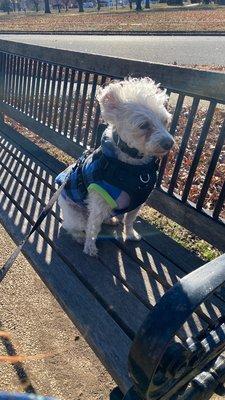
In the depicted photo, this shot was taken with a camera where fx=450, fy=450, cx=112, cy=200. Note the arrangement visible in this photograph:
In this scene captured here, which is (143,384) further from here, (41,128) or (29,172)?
(41,128)

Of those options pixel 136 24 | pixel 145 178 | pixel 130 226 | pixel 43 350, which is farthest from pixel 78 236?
pixel 136 24

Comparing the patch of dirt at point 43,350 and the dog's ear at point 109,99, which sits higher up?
the dog's ear at point 109,99

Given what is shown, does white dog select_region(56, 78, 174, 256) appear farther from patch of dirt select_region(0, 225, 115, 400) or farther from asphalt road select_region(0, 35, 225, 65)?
asphalt road select_region(0, 35, 225, 65)

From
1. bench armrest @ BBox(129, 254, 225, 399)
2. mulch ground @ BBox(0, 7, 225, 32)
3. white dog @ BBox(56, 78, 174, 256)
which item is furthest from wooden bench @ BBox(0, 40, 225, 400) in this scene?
mulch ground @ BBox(0, 7, 225, 32)

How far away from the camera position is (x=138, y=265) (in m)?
2.72

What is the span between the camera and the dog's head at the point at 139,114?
2732mm

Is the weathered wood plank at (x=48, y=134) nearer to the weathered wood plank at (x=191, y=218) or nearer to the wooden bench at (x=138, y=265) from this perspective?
the wooden bench at (x=138, y=265)

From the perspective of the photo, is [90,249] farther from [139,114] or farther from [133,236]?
[139,114]

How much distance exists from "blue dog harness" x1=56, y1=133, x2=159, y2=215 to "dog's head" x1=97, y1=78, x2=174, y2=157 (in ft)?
0.40

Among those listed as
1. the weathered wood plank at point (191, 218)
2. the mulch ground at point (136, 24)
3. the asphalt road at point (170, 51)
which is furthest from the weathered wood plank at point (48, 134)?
the mulch ground at point (136, 24)

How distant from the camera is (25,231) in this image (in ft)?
9.99

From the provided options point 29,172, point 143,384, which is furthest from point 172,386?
point 29,172

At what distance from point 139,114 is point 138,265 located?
928 mm

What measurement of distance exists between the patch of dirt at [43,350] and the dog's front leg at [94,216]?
1.92 feet
